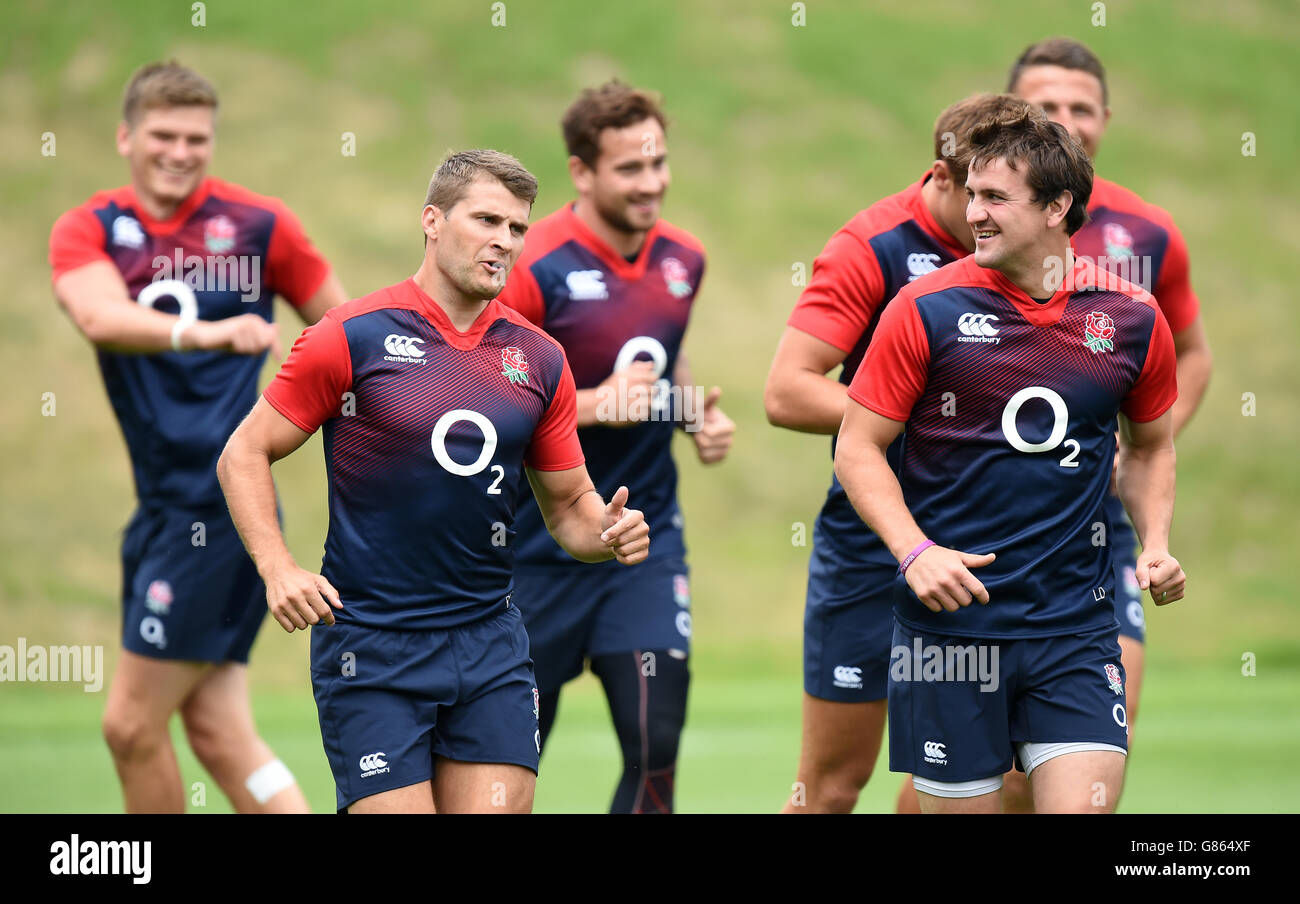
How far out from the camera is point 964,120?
5.05m

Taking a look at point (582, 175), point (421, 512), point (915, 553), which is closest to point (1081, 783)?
point (915, 553)

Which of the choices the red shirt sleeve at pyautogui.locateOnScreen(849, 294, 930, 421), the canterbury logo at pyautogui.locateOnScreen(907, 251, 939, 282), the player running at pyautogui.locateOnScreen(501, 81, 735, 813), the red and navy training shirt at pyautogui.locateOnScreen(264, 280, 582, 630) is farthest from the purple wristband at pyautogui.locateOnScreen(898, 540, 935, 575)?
the player running at pyautogui.locateOnScreen(501, 81, 735, 813)

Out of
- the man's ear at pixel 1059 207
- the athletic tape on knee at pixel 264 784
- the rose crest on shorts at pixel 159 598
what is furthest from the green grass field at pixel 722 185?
the man's ear at pixel 1059 207

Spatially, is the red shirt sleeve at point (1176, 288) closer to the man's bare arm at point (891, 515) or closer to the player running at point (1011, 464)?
the player running at point (1011, 464)

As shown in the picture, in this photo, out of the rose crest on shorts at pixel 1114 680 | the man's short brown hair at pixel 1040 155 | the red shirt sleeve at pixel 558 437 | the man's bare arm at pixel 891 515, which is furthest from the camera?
the red shirt sleeve at pixel 558 437

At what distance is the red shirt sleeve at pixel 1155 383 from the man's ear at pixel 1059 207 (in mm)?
418

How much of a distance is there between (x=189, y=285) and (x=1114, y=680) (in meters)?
3.95

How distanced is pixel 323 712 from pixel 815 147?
47.0ft

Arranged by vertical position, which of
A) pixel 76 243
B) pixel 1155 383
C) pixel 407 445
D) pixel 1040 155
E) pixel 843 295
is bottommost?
pixel 407 445

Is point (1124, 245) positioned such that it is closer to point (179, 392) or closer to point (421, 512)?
point (421, 512)

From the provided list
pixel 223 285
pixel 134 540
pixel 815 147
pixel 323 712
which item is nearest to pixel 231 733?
pixel 134 540

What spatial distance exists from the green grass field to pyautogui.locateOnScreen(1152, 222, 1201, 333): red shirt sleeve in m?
5.84

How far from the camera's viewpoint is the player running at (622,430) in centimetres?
609

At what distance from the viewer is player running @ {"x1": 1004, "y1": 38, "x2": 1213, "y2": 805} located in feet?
19.6
